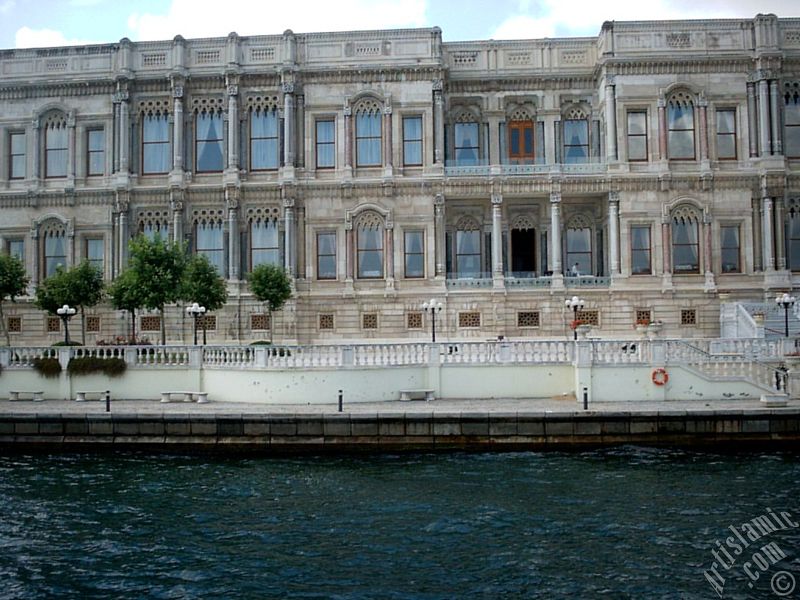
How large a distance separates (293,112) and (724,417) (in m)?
23.2

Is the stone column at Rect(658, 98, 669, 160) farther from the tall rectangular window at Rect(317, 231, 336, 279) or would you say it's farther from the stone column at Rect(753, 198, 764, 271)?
the tall rectangular window at Rect(317, 231, 336, 279)

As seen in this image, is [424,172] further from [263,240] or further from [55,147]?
[55,147]

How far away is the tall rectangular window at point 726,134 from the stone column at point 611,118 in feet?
14.7

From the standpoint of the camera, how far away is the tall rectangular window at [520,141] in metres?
37.8

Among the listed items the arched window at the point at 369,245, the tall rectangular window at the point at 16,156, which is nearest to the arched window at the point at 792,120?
the arched window at the point at 369,245

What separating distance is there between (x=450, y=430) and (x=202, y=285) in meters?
14.0

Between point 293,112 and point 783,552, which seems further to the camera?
point 293,112

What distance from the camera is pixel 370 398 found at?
23.0 m

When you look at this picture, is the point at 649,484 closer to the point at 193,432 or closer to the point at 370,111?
the point at 193,432

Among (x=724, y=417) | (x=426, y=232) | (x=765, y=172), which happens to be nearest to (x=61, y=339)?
(x=426, y=232)

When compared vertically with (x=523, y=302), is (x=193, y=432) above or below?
below

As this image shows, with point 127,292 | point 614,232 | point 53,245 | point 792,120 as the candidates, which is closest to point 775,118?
point 792,120

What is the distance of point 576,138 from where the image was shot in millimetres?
37656

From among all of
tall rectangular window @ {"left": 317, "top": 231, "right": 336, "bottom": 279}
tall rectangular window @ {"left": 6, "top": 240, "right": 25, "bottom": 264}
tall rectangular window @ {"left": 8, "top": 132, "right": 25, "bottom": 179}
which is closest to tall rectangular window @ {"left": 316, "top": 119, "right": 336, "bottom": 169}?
tall rectangular window @ {"left": 317, "top": 231, "right": 336, "bottom": 279}
